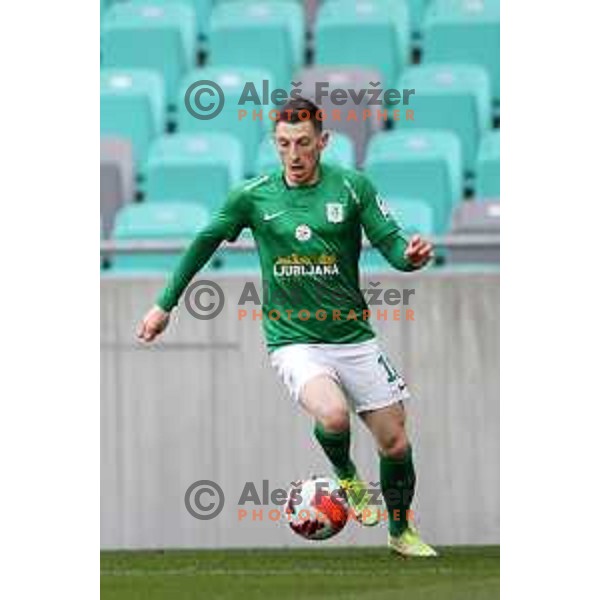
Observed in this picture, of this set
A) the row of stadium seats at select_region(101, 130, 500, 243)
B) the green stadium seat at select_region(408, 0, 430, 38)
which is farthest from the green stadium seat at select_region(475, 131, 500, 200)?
the green stadium seat at select_region(408, 0, 430, 38)

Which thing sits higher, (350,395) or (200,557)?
(350,395)

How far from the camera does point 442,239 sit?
524 inches

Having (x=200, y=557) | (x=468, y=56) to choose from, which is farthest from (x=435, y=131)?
(x=200, y=557)

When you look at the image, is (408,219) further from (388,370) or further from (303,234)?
(303,234)

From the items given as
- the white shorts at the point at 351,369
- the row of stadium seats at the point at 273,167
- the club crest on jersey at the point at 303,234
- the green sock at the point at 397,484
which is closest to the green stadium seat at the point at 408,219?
the row of stadium seats at the point at 273,167

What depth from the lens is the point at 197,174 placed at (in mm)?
14875

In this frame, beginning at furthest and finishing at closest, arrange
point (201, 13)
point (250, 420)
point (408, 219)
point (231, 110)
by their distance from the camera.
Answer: point (201, 13)
point (231, 110)
point (408, 219)
point (250, 420)

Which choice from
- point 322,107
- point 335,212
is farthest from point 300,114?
point 322,107

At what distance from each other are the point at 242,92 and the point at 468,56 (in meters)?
1.33

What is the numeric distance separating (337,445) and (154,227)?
10.8ft

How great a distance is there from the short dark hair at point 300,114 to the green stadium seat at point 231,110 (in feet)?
14.8

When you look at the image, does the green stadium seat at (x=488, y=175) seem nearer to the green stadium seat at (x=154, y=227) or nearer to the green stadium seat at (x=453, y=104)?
the green stadium seat at (x=453, y=104)

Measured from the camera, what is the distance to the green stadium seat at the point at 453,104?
603 inches
